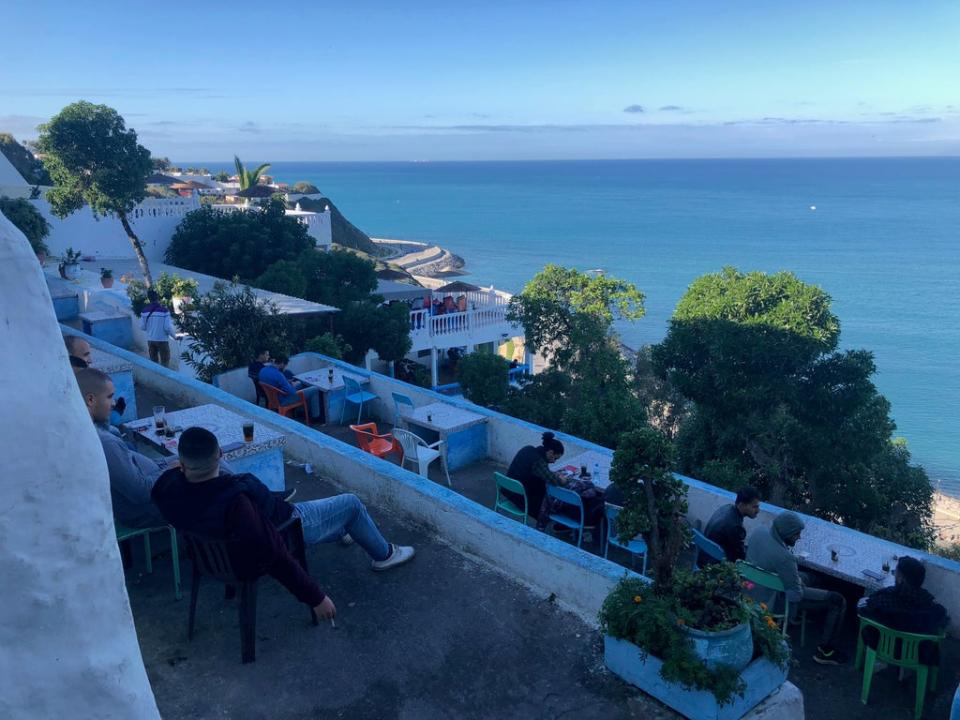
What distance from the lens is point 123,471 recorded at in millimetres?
4148

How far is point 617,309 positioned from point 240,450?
13823mm

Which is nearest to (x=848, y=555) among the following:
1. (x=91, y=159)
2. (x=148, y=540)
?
(x=148, y=540)

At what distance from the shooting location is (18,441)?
1.85 metres

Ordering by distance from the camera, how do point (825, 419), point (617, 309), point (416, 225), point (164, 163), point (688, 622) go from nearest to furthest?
point (688, 622), point (825, 419), point (617, 309), point (164, 163), point (416, 225)

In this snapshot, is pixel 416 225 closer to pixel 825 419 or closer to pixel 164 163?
pixel 164 163

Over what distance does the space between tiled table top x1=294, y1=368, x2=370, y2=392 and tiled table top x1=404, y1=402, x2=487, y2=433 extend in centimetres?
127

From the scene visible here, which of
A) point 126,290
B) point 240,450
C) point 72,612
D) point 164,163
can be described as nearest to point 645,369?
point 126,290

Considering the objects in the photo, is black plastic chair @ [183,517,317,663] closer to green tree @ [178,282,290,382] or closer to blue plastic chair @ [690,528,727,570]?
blue plastic chair @ [690,528,727,570]

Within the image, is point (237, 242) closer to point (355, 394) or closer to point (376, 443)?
point (355, 394)

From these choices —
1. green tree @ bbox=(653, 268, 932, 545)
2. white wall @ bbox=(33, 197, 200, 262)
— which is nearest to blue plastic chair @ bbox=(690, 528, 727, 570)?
green tree @ bbox=(653, 268, 932, 545)

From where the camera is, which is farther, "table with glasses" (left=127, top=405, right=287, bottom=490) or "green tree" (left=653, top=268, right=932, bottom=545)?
"green tree" (left=653, top=268, right=932, bottom=545)

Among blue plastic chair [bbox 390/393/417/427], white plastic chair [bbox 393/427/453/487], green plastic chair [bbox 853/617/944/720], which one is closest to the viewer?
green plastic chair [bbox 853/617/944/720]

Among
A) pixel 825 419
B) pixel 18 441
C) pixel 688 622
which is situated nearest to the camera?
pixel 18 441

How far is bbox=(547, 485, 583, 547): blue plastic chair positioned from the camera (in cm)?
618
